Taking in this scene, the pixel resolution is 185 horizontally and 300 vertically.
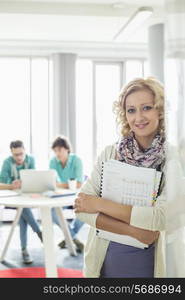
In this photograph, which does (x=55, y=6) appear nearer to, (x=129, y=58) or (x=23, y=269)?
(x=129, y=58)

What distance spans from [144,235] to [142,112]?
43 centimetres

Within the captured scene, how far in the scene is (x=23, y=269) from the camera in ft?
11.1

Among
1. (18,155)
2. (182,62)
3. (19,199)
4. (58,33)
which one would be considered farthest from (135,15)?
(182,62)

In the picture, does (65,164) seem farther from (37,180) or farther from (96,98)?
(96,98)

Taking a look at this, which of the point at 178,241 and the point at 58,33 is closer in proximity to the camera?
the point at 178,241

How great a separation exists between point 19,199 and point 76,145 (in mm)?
2812

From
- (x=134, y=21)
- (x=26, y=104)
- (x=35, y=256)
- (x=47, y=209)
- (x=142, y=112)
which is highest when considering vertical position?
(x=134, y=21)

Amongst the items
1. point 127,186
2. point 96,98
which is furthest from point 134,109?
point 96,98

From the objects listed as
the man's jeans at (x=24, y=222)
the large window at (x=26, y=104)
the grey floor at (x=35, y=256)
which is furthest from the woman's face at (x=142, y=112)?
the large window at (x=26, y=104)

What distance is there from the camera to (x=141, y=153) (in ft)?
4.43

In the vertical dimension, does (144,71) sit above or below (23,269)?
above

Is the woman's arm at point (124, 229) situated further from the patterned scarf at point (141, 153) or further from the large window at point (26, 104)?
the large window at point (26, 104)

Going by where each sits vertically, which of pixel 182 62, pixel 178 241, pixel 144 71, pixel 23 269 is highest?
pixel 144 71

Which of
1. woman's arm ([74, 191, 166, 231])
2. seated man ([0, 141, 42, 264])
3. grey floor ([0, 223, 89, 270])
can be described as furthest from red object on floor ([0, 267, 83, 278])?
woman's arm ([74, 191, 166, 231])
